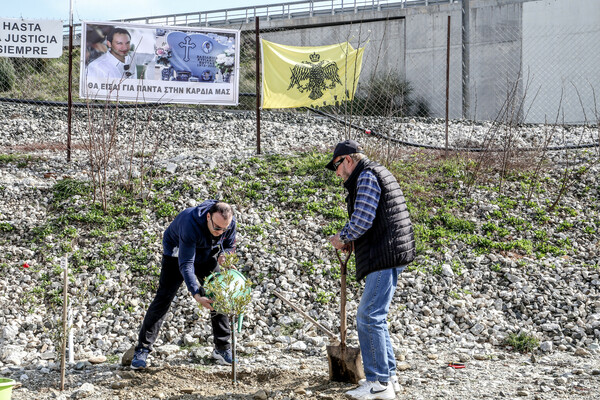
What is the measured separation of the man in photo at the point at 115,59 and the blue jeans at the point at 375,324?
6.94 m

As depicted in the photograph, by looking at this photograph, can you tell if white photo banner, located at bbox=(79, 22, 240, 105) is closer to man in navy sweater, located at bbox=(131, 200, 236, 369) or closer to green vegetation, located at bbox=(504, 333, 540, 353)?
man in navy sweater, located at bbox=(131, 200, 236, 369)

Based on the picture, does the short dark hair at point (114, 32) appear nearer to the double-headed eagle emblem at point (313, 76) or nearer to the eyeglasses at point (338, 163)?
the double-headed eagle emblem at point (313, 76)

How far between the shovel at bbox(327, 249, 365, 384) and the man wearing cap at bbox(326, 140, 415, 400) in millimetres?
232

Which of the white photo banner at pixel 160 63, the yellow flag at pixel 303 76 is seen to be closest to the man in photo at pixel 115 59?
the white photo banner at pixel 160 63

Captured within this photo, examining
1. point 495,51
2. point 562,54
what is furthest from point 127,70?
point 495,51

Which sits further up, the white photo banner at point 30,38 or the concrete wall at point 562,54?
the concrete wall at point 562,54

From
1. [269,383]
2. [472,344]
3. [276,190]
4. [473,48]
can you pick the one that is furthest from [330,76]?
[473,48]

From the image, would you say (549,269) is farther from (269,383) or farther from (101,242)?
(101,242)

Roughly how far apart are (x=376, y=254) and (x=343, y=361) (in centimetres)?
90

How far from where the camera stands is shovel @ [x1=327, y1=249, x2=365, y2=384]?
Answer: 14.6ft

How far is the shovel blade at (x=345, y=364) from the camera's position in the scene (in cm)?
445

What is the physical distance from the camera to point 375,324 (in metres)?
4.10

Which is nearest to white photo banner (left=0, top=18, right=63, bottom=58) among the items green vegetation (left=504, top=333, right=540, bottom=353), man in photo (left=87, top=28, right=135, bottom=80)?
man in photo (left=87, top=28, right=135, bottom=80)

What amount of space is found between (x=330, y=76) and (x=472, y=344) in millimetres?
5633
